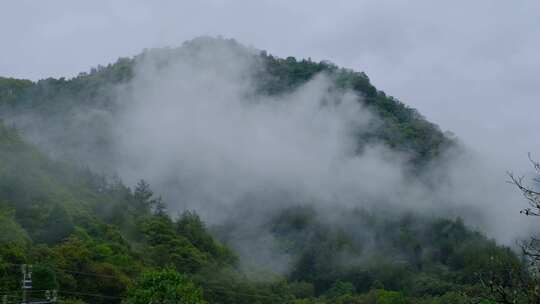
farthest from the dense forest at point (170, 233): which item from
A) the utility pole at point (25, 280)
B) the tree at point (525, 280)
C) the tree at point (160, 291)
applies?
the tree at point (525, 280)

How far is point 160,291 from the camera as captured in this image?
171 feet

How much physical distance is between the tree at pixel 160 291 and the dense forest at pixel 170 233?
0.09 m

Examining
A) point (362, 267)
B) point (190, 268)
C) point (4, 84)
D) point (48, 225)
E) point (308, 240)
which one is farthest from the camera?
point (4, 84)

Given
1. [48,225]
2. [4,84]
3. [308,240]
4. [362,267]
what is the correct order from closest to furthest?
[48,225] → [362,267] → [308,240] → [4,84]

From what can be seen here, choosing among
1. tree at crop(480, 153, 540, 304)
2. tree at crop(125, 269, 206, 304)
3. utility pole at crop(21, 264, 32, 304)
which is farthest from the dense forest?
tree at crop(480, 153, 540, 304)

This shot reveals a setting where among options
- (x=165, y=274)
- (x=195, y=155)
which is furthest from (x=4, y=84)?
(x=165, y=274)

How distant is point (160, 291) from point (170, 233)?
4083 cm

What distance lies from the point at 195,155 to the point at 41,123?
1229 inches

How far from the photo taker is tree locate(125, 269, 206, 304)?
50.9m

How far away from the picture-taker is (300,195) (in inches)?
5315

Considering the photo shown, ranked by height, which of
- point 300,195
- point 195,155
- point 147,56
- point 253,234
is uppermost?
point 147,56

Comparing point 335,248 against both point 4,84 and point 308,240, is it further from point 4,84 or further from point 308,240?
point 4,84

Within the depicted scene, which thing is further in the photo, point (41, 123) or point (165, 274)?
point (41, 123)

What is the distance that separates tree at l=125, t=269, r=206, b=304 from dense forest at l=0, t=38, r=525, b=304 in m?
0.09
